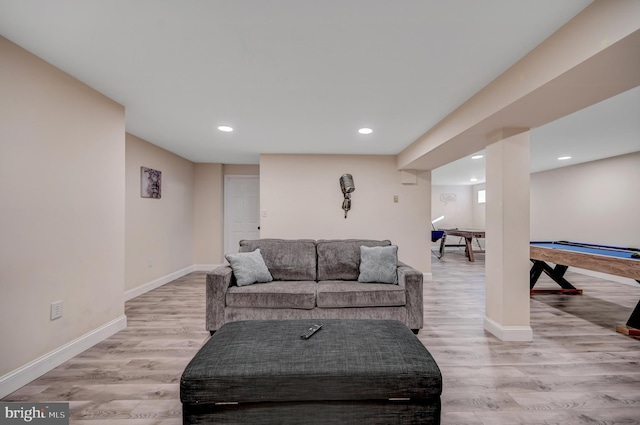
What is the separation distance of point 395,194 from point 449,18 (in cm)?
350

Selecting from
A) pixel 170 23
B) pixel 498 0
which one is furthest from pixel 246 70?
pixel 498 0

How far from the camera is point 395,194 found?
15.9 ft

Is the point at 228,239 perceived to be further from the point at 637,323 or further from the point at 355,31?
the point at 637,323

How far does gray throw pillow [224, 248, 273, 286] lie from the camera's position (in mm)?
2676

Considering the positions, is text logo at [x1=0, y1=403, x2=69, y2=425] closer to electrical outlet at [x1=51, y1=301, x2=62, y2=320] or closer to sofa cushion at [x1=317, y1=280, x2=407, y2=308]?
electrical outlet at [x1=51, y1=301, x2=62, y2=320]

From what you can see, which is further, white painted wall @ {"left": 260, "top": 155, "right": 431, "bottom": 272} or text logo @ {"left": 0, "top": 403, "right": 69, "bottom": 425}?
white painted wall @ {"left": 260, "top": 155, "right": 431, "bottom": 272}

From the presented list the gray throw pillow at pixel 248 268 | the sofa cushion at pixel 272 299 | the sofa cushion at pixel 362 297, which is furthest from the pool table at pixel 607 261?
the gray throw pillow at pixel 248 268

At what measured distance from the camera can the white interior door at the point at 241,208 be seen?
5809 millimetres

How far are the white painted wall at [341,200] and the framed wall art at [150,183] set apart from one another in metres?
1.60

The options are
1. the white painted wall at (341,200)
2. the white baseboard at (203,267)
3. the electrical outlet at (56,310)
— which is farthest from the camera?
the white baseboard at (203,267)

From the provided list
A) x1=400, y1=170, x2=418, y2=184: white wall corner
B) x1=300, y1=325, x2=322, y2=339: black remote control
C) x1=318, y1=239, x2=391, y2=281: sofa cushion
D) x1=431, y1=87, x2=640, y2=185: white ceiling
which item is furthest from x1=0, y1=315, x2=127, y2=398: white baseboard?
x1=431, y1=87, x2=640, y2=185: white ceiling

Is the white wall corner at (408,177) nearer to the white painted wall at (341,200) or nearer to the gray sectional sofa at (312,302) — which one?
the white painted wall at (341,200)

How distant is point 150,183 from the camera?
13.3 ft

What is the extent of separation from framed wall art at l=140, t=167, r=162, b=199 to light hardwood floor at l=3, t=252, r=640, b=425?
163 cm
